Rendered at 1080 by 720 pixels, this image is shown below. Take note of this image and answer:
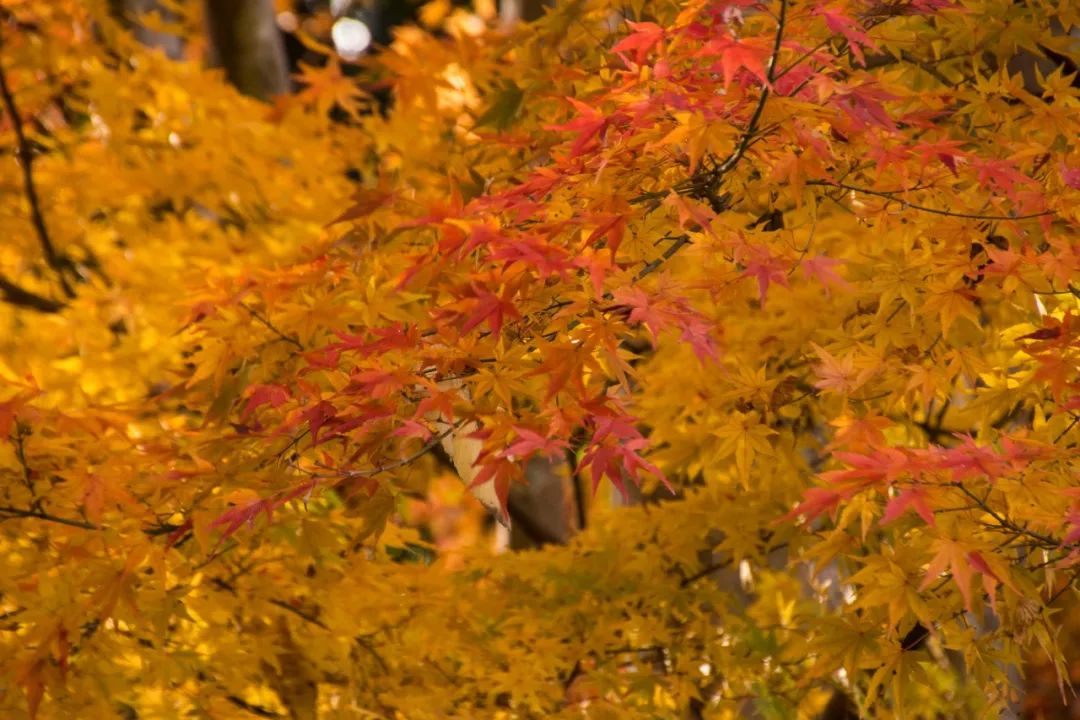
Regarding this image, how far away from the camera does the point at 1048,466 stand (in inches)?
101

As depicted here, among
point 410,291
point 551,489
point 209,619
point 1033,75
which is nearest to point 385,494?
point 410,291

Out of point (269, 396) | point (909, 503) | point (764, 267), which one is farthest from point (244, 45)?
point (909, 503)

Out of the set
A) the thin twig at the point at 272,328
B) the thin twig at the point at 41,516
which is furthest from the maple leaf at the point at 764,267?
the thin twig at the point at 41,516

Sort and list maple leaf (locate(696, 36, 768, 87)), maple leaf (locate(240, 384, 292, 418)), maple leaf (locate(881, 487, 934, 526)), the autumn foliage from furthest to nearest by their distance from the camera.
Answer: maple leaf (locate(240, 384, 292, 418)) < the autumn foliage < maple leaf (locate(696, 36, 768, 87)) < maple leaf (locate(881, 487, 934, 526))

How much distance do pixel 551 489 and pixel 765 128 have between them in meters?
3.70

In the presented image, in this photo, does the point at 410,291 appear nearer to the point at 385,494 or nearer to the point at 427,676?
the point at 385,494

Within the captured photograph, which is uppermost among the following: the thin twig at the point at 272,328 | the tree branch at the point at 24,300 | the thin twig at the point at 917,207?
the thin twig at the point at 917,207

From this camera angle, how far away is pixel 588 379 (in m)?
3.23

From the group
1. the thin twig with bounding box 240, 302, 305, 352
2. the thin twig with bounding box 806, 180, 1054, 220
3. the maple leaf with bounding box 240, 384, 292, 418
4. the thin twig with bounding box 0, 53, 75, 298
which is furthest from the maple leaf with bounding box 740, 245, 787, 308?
the thin twig with bounding box 0, 53, 75, 298

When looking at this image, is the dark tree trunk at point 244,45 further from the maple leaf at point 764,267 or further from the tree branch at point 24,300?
the maple leaf at point 764,267

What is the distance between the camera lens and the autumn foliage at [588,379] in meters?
2.44

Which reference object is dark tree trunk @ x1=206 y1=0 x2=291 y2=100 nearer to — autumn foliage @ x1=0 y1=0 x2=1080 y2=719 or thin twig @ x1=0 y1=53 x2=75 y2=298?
thin twig @ x1=0 y1=53 x2=75 y2=298

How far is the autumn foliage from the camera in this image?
8.02 feet

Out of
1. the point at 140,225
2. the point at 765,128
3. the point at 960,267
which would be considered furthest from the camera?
the point at 140,225
